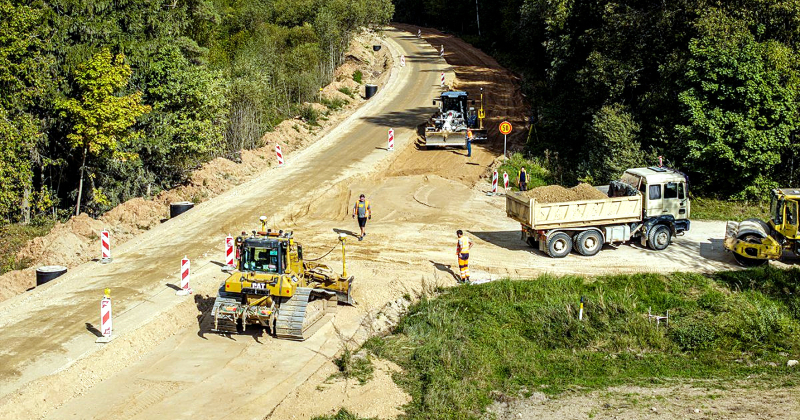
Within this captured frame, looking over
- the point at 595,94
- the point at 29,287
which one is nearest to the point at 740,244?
the point at 595,94

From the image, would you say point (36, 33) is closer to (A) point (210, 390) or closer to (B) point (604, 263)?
(A) point (210, 390)

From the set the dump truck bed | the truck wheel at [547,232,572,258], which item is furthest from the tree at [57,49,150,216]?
the truck wheel at [547,232,572,258]

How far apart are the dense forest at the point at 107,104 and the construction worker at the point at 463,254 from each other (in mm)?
14834

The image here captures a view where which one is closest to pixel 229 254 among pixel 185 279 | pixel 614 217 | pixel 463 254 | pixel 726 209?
pixel 185 279

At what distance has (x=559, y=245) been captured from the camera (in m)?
24.5

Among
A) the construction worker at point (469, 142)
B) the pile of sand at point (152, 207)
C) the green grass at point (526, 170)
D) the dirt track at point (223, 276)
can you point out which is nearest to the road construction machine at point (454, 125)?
the dirt track at point (223, 276)

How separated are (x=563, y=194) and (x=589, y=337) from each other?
20.7 feet

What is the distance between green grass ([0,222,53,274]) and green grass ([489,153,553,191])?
19.1 m

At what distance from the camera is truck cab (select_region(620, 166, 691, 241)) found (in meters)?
24.8

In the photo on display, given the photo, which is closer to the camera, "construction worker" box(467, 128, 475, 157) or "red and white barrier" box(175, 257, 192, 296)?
"red and white barrier" box(175, 257, 192, 296)

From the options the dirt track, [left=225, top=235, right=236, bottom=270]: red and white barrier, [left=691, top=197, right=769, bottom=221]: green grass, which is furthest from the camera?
[left=691, top=197, right=769, bottom=221]: green grass

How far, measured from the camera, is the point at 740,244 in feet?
78.2

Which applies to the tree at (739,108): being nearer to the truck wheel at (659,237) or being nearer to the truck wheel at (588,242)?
the truck wheel at (659,237)

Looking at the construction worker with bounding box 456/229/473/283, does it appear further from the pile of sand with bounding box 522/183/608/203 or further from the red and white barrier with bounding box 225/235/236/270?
the red and white barrier with bounding box 225/235/236/270
